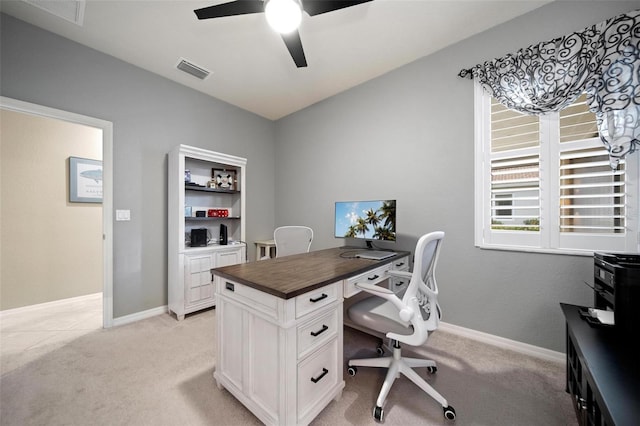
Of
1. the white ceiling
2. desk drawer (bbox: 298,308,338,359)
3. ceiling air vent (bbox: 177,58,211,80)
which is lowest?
desk drawer (bbox: 298,308,338,359)

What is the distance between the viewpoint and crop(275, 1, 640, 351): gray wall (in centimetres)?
183

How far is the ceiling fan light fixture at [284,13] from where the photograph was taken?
4.59ft

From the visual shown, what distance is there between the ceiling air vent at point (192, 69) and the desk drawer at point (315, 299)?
9.28 feet

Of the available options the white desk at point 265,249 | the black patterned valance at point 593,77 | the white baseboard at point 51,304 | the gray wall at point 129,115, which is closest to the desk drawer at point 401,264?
the black patterned valance at point 593,77

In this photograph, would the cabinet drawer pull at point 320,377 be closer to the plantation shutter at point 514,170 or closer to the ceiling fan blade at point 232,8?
the plantation shutter at point 514,170

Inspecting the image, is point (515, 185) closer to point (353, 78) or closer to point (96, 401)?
point (353, 78)

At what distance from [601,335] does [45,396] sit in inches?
125

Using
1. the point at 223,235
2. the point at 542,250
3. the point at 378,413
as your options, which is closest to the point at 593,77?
the point at 542,250

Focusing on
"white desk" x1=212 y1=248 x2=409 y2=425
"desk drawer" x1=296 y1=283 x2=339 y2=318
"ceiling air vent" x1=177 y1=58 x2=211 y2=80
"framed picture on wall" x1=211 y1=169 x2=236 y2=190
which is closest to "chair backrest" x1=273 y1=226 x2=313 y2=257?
"white desk" x1=212 y1=248 x2=409 y2=425

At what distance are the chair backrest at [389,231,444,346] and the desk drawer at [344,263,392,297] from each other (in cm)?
32

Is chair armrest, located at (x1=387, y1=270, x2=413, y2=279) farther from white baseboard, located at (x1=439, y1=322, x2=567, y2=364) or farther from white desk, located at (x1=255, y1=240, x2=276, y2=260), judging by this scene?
white desk, located at (x1=255, y1=240, x2=276, y2=260)

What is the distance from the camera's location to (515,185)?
1998mm

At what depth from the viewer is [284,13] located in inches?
56.7

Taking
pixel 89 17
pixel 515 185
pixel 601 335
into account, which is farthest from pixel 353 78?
pixel 601 335
